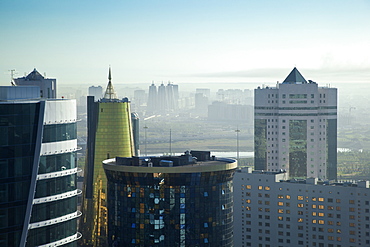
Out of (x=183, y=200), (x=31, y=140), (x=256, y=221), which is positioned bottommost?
(x=256, y=221)

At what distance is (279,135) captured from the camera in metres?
129

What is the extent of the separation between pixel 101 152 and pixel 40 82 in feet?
74.0

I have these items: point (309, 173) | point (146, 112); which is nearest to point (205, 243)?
point (309, 173)

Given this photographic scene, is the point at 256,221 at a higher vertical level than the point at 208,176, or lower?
lower

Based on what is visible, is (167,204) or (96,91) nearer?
(167,204)

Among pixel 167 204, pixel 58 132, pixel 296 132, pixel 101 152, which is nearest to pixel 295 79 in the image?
pixel 296 132

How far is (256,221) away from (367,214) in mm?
17038

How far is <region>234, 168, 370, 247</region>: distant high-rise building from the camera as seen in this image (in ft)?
300

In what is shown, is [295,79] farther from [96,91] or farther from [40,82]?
[40,82]

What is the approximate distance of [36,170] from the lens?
3781 cm

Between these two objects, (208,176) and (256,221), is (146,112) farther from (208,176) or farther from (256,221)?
(208,176)

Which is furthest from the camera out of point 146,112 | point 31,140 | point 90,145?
point 146,112

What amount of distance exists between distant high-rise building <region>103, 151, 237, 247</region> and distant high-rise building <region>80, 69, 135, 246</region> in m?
21.7

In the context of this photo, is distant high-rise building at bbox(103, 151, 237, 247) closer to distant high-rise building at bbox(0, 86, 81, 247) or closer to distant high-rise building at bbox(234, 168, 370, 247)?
distant high-rise building at bbox(0, 86, 81, 247)
